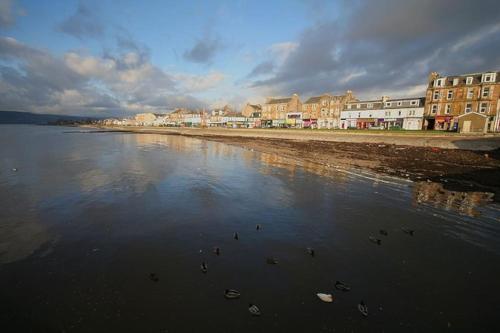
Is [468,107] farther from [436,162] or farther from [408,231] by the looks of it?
[408,231]

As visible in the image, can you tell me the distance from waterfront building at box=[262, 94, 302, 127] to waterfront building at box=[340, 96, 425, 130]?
79.5 ft

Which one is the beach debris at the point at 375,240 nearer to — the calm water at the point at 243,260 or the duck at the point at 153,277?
the calm water at the point at 243,260

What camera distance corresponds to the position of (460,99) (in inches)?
2114

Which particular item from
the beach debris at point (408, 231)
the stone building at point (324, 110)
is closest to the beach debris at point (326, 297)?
the beach debris at point (408, 231)

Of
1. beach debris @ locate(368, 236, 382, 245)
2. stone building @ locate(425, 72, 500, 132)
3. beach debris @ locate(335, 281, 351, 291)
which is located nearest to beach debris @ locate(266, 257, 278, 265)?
beach debris @ locate(335, 281, 351, 291)

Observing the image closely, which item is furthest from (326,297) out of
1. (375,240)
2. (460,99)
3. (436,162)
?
(460,99)

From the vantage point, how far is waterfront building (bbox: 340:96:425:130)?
210 ft

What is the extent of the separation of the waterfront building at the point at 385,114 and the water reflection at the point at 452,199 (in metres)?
54.6

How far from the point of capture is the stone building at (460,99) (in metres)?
49.3

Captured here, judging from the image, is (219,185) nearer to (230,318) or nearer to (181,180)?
(181,180)

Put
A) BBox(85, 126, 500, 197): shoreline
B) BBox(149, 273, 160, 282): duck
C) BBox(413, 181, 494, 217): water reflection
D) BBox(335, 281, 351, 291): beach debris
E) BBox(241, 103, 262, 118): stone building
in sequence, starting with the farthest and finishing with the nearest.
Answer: BBox(241, 103, 262, 118): stone building
BBox(85, 126, 500, 197): shoreline
BBox(413, 181, 494, 217): water reflection
BBox(149, 273, 160, 282): duck
BBox(335, 281, 351, 291): beach debris

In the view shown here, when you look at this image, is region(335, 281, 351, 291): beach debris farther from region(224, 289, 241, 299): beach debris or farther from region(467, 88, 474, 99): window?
region(467, 88, 474, 99): window

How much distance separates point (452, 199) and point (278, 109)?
310 ft

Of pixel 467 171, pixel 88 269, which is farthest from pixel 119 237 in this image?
pixel 467 171
